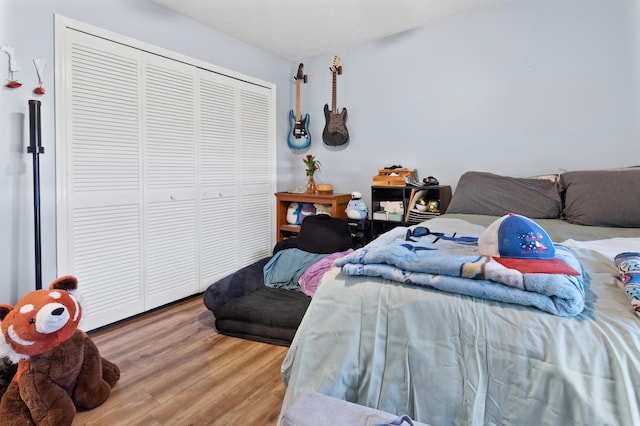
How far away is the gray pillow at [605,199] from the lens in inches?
71.8

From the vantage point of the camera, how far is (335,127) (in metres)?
3.50

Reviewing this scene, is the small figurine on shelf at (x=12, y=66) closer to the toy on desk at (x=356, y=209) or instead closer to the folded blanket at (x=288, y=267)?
the folded blanket at (x=288, y=267)

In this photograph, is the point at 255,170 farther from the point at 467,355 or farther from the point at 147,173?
the point at 467,355

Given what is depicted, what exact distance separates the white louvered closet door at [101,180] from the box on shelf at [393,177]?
1883 mm

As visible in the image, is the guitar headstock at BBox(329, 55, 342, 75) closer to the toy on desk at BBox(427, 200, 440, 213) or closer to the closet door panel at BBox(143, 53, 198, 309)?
the closet door panel at BBox(143, 53, 198, 309)

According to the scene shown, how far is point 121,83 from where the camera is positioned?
236 cm

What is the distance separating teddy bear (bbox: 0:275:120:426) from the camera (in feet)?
4.57

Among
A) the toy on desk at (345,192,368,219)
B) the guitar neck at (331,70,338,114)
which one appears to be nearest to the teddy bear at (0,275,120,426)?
the toy on desk at (345,192,368,219)

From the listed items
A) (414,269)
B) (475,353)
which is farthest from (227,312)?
(475,353)

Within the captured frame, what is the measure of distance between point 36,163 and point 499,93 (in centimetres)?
309

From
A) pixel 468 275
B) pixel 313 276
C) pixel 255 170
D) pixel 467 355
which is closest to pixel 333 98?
pixel 255 170

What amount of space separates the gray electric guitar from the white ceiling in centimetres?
31

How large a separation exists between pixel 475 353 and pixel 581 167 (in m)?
2.28

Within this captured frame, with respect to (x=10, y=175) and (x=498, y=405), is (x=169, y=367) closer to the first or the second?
(x=10, y=175)
